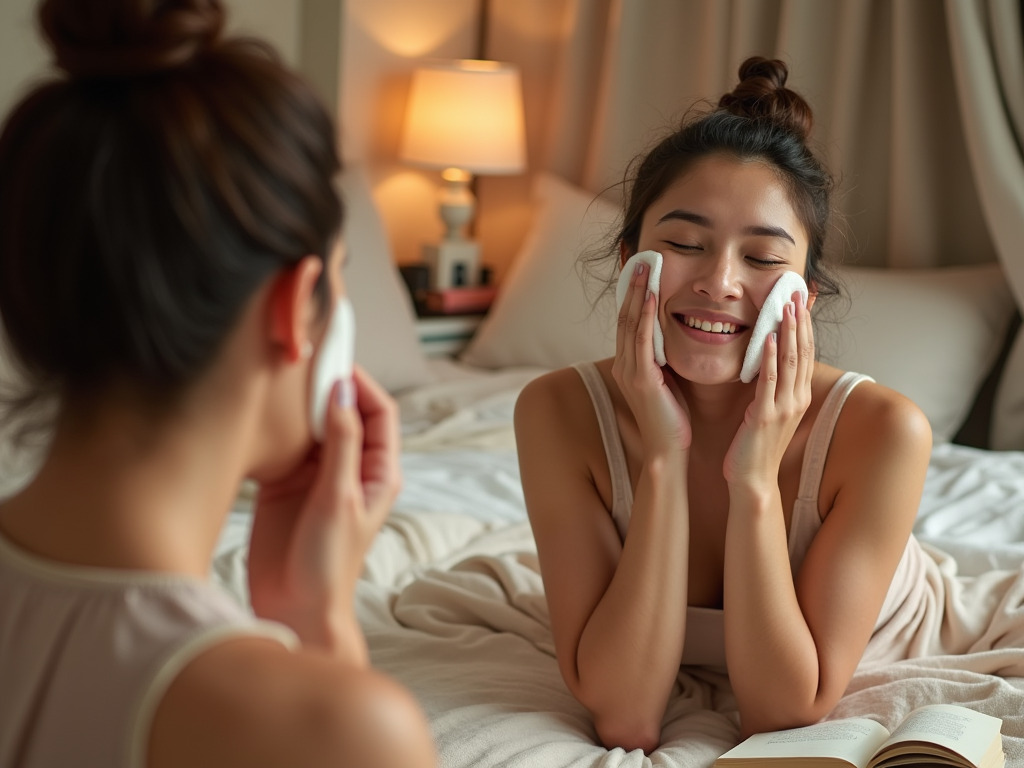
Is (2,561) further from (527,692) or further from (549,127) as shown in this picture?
(549,127)

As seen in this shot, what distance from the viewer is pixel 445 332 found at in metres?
3.89

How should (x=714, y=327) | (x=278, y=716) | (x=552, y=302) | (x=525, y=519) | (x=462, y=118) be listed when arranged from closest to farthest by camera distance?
(x=278, y=716) → (x=714, y=327) → (x=525, y=519) → (x=552, y=302) → (x=462, y=118)

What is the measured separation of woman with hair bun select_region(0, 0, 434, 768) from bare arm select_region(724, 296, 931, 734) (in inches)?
31.8

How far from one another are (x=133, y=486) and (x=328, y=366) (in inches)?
7.1

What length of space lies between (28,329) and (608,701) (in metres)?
0.94

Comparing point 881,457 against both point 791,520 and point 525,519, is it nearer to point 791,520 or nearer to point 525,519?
point 791,520

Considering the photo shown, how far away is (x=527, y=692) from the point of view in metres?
1.56

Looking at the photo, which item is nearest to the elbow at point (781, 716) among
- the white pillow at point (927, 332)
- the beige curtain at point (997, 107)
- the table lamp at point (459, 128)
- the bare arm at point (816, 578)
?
the bare arm at point (816, 578)

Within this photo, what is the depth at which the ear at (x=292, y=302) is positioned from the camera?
80cm

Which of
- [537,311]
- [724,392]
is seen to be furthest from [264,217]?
[537,311]

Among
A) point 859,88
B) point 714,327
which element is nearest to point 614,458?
point 714,327

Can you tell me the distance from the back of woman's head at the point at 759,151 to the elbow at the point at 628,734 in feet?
2.34

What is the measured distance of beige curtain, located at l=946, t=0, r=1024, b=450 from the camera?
2.85m

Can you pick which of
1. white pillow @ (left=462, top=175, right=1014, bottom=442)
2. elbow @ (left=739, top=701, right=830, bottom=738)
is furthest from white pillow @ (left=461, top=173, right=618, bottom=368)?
elbow @ (left=739, top=701, right=830, bottom=738)
